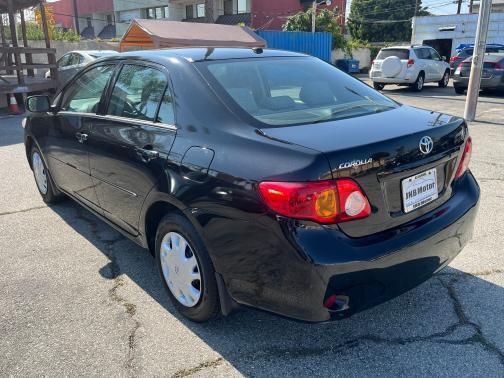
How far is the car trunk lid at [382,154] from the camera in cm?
219

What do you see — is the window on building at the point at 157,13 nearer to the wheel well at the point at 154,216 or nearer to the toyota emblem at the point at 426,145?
the wheel well at the point at 154,216

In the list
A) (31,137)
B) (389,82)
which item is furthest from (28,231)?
(389,82)

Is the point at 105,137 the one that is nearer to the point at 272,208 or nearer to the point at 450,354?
the point at 272,208

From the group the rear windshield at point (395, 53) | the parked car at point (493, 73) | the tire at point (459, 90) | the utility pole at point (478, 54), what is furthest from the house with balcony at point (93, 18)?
the utility pole at point (478, 54)

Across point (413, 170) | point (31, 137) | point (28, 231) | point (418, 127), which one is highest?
point (418, 127)

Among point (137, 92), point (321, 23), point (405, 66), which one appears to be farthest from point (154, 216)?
point (321, 23)

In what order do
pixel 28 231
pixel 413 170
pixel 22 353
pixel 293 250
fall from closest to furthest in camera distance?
pixel 293 250 → pixel 413 170 → pixel 22 353 → pixel 28 231

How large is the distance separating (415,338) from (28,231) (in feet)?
11.6

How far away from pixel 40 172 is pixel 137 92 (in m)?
2.40

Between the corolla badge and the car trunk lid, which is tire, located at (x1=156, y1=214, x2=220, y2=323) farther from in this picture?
the corolla badge

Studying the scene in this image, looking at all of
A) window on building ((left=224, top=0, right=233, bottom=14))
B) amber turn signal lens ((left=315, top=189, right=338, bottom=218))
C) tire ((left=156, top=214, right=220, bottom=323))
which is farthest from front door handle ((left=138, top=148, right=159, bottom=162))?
window on building ((left=224, top=0, right=233, bottom=14))

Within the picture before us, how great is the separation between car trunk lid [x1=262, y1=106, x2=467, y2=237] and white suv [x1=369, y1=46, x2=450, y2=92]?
14.9 metres

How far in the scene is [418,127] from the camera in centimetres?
254

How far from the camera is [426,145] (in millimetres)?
2443
